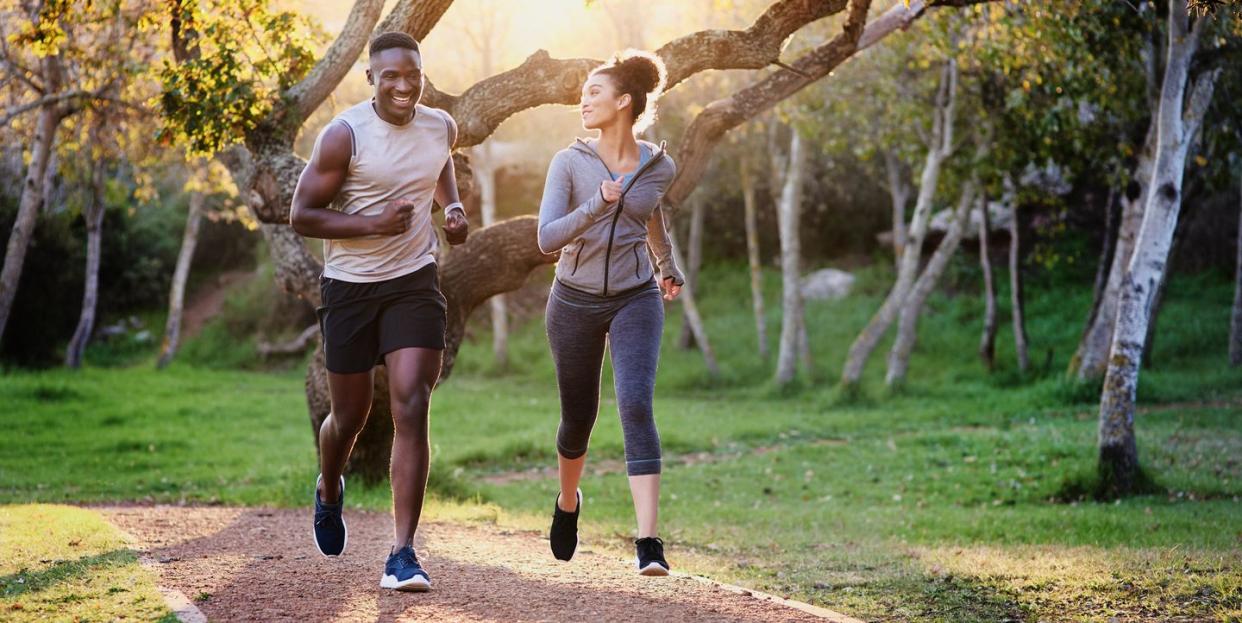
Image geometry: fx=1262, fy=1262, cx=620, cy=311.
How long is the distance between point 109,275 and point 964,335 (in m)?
21.6

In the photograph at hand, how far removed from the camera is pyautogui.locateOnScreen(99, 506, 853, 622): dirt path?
5.18 m

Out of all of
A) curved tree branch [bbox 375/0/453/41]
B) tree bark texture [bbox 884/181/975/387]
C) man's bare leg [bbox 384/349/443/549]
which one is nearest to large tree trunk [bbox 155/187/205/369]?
tree bark texture [bbox 884/181/975/387]

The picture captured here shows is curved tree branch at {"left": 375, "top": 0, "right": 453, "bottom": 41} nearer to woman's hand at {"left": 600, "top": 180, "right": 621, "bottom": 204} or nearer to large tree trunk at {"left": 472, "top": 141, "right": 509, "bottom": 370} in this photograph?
woman's hand at {"left": 600, "top": 180, "right": 621, "bottom": 204}

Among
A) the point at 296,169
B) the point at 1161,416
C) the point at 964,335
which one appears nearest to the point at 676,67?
the point at 296,169

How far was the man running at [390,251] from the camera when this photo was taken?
17.6 ft

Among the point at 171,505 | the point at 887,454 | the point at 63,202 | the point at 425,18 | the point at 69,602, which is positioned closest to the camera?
the point at 69,602

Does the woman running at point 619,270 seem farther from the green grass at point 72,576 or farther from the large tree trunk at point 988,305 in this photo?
the large tree trunk at point 988,305

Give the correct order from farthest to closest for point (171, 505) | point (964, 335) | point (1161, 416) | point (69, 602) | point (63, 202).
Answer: point (63, 202)
point (964, 335)
point (1161, 416)
point (171, 505)
point (69, 602)

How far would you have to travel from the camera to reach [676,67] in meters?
9.14

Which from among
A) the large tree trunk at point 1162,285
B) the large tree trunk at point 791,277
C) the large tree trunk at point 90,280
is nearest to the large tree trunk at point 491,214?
the large tree trunk at point 791,277

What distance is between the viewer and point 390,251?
552 cm

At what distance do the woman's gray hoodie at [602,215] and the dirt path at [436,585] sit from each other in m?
1.39

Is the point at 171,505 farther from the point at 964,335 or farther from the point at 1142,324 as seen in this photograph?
the point at 964,335

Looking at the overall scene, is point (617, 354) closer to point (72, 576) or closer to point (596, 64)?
point (72, 576)
